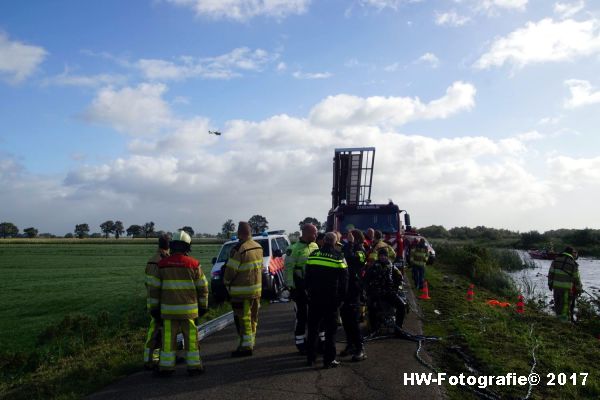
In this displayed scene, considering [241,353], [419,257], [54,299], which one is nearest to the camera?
[241,353]

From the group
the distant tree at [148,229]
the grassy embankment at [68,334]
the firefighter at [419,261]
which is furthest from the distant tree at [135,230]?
the firefighter at [419,261]

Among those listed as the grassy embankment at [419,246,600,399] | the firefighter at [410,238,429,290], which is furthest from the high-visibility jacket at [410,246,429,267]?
the grassy embankment at [419,246,600,399]

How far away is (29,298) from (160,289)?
15.5 metres

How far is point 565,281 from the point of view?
12102mm

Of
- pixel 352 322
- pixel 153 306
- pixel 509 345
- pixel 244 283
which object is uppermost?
pixel 244 283

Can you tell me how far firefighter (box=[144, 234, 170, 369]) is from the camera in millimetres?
6453

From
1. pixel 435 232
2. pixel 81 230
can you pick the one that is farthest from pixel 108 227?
pixel 435 232

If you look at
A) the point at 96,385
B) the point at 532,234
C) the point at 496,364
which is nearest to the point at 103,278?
the point at 96,385

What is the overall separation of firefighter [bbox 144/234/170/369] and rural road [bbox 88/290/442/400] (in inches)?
11.1

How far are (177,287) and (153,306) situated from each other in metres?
0.49

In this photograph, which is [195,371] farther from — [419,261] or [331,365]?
[419,261]

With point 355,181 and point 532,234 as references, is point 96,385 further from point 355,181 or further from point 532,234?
point 532,234

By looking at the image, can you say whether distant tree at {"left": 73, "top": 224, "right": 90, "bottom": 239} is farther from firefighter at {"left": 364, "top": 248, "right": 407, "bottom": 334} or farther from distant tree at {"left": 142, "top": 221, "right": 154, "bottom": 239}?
firefighter at {"left": 364, "top": 248, "right": 407, "bottom": 334}

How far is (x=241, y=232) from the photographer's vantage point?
734 cm
